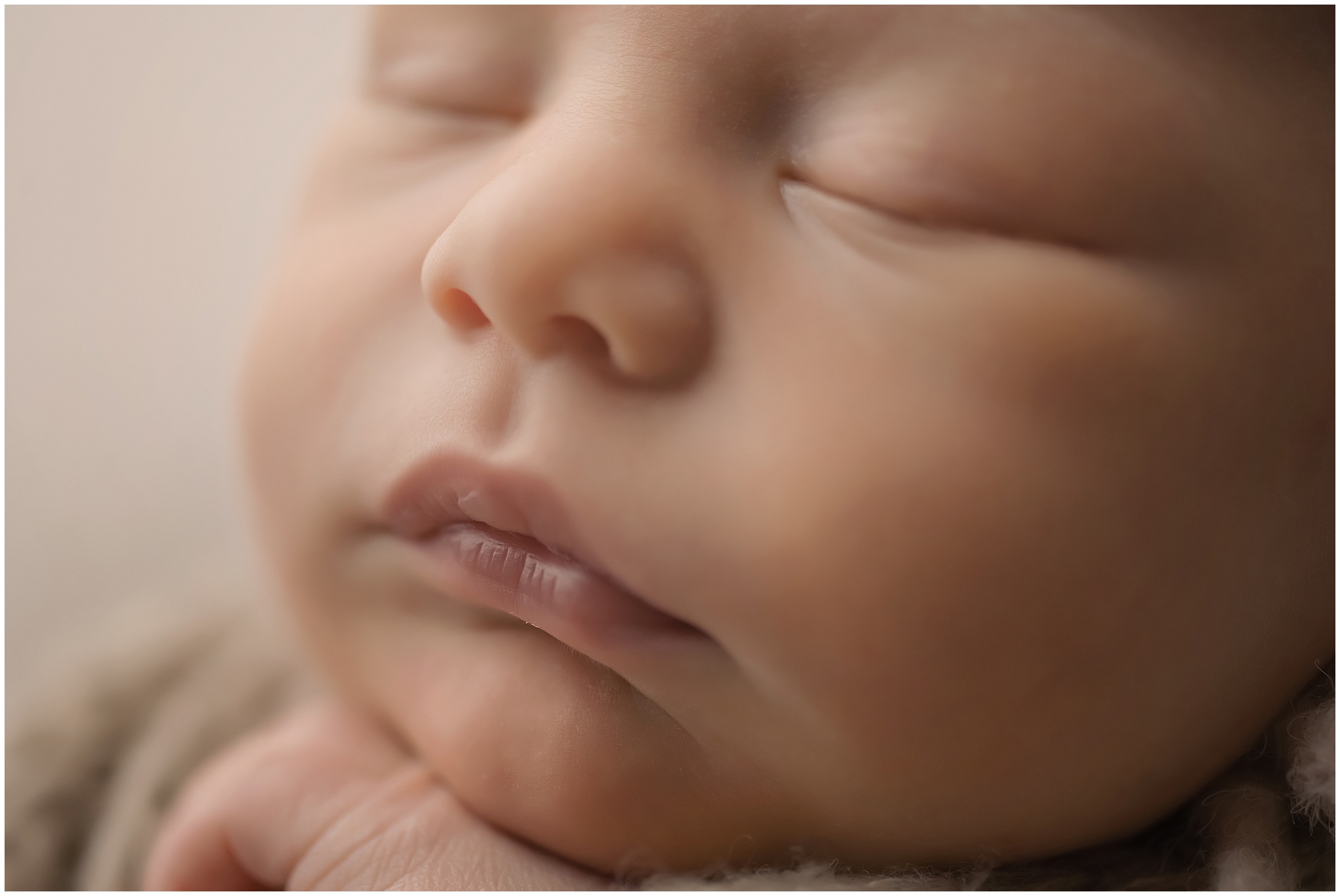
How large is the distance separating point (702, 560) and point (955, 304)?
0.54 ft

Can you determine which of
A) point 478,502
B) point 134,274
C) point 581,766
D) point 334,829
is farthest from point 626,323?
point 134,274

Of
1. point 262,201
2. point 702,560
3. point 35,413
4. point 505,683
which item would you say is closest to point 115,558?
point 35,413

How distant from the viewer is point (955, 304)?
1.75 feet

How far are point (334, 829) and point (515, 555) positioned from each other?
0.67 ft

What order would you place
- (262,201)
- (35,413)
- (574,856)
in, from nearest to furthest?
1. (574,856)
2. (35,413)
3. (262,201)

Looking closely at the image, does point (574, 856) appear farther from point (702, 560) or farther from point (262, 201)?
point (262, 201)

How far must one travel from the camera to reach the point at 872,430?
20.8 inches

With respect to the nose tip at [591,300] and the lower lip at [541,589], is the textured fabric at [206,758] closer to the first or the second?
the lower lip at [541,589]

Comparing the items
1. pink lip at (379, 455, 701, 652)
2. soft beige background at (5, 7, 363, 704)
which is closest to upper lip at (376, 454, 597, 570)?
pink lip at (379, 455, 701, 652)

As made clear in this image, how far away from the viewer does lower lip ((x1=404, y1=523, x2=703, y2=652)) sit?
0.58 meters

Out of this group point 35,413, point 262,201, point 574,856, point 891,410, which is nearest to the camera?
point 891,410

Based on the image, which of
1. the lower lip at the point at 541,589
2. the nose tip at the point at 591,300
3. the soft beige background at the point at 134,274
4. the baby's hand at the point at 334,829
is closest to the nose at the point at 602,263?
the nose tip at the point at 591,300

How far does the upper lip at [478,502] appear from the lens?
57cm

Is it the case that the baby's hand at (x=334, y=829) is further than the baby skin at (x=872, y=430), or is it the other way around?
the baby's hand at (x=334, y=829)
